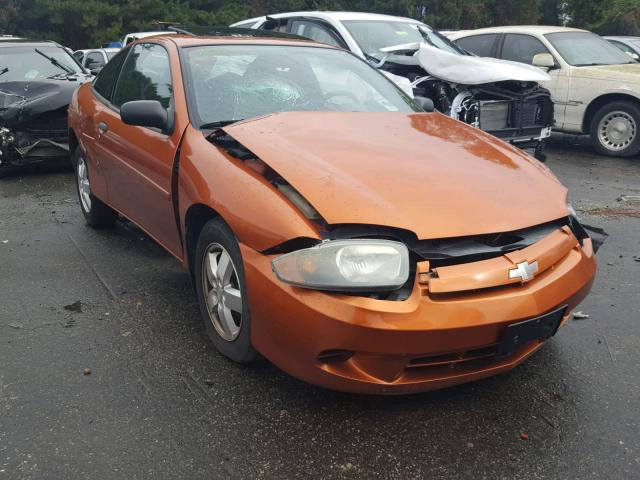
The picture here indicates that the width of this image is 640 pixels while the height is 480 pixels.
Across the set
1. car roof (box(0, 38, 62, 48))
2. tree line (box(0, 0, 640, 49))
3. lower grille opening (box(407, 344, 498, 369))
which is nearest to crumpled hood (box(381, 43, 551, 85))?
lower grille opening (box(407, 344, 498, 369))

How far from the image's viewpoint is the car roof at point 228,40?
4043 millimetres

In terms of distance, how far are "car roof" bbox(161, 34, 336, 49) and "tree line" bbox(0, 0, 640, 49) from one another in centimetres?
2729

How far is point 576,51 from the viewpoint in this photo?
367 inches

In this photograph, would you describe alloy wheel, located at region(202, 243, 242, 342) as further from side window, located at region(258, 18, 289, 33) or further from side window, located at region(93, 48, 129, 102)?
side window, located at region(258, 18, 289, 33)

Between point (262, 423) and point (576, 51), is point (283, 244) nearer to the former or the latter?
point (262, 423)

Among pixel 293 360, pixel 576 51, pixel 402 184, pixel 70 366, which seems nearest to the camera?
pixel 293 360

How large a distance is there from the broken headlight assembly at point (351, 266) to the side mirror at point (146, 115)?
1493mm

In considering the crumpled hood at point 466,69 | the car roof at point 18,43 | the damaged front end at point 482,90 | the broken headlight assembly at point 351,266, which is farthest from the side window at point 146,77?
the car roof at point 18,43

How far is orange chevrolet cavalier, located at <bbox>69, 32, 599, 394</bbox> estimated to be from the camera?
2.38 metres

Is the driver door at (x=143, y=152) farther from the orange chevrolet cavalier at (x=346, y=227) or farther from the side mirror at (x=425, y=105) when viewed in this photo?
the side mirror at (x=425, y=105)

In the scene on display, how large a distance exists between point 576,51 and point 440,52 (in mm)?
3502

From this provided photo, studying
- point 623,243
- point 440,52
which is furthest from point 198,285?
point 440,52

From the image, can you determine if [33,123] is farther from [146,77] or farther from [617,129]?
[617,129]

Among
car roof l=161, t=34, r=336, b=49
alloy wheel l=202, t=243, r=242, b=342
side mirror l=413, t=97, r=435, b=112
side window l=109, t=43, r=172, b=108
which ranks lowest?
alloy wheel l=202, t=243, r=242, b=342
